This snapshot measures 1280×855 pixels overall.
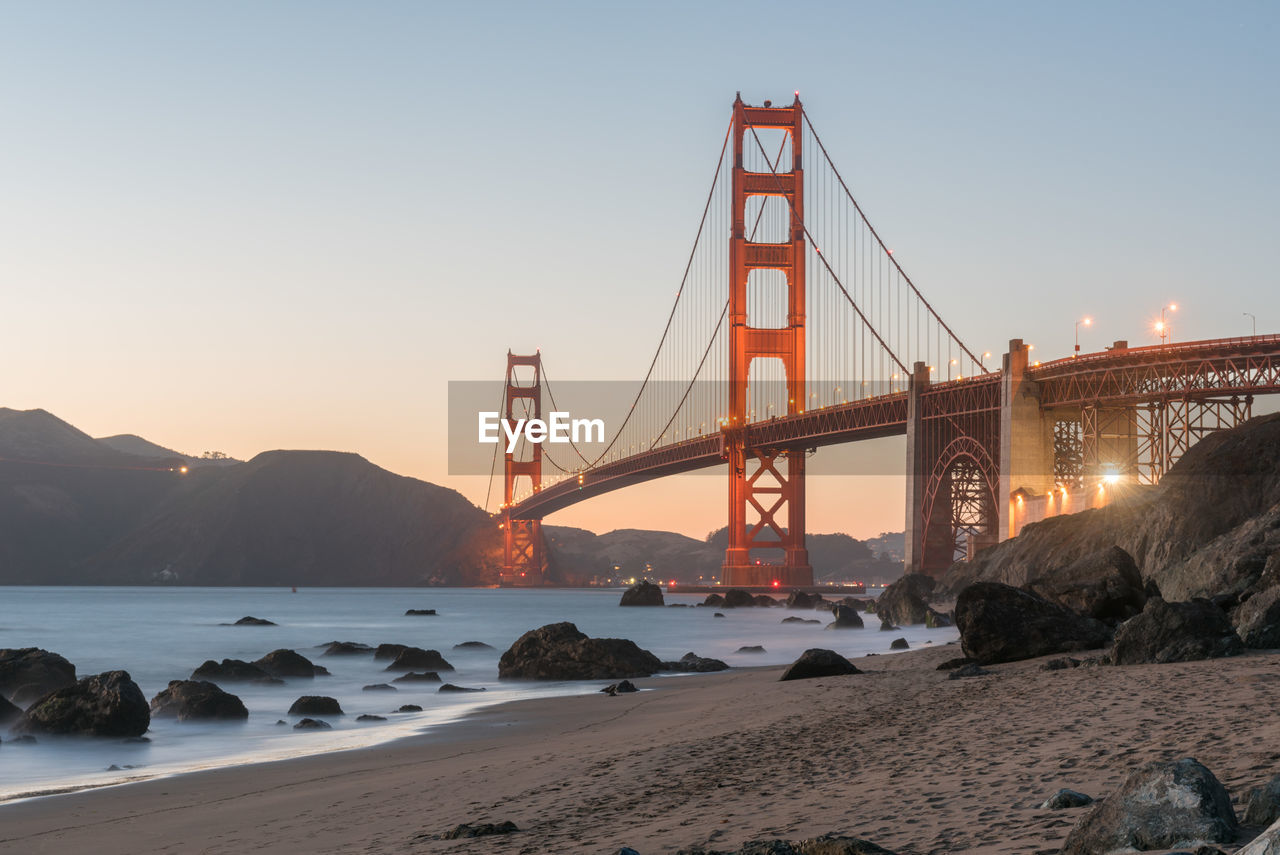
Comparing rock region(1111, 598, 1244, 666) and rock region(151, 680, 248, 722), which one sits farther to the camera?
rock region(151, 680, 248, 722)

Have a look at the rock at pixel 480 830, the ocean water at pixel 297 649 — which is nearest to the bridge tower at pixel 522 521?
the ocean water at pixel 297 649

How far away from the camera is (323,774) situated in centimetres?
1081

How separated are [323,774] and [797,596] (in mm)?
48612

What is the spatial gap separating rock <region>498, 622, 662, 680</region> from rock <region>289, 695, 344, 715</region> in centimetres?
549

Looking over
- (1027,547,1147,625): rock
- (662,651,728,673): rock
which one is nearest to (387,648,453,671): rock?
(662,651,728,673): rock

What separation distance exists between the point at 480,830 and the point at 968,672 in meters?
8.35

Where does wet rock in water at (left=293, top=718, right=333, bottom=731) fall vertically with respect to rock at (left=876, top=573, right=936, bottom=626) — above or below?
below

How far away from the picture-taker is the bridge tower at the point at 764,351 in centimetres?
7212

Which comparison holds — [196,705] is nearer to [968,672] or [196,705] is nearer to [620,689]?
[620,689]

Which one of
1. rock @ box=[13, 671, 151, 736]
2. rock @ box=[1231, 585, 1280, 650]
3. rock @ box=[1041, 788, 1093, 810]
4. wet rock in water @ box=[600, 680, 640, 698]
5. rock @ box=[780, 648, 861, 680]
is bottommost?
wet rock in water @ box=[600, 680, 640, 698]

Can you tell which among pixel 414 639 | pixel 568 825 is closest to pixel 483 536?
pixel 414 639

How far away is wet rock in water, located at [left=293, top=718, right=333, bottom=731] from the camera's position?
15.6m

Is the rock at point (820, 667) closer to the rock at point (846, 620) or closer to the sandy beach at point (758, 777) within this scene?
the sandy beach at point (758, 777)

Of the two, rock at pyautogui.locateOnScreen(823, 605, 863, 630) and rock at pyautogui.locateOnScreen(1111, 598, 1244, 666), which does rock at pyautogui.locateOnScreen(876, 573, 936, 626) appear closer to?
rock at pyautogui.locateOnScreen(823, 605, 863, 630)
